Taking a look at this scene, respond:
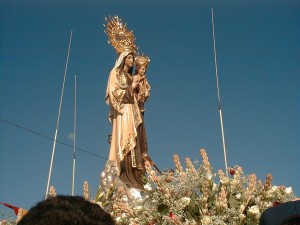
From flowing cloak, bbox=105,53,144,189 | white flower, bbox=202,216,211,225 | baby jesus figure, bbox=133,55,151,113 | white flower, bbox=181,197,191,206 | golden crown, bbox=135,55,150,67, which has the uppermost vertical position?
golden crown, bbox=135,55,150,67

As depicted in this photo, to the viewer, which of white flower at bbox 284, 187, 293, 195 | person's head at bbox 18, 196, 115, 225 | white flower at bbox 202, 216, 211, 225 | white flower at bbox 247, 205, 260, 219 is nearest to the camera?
person's head at bbox 18, 196, 115, 225

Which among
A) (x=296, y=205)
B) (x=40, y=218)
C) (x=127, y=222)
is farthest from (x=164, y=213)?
(x=40, y=218)

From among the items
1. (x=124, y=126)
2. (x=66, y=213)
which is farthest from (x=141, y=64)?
(x=66, y=213)

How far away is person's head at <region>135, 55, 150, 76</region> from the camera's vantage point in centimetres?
1091

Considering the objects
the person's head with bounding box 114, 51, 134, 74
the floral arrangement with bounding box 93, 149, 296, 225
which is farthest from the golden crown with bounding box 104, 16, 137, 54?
the floral arrangement with bounding box 93, 149, 296, 225

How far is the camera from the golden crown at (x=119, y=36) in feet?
35.7

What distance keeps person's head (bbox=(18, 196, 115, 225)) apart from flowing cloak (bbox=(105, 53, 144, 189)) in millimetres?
8696

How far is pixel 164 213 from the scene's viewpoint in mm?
2812

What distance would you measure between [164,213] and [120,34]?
859 centimetres

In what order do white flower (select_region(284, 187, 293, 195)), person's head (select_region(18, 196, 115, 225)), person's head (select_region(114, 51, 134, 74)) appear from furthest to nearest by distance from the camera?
1. person's head (select_region(114, 51, 134, 74))
2. white flower (select_region(284, 187, 293, 195))
3. person's head (select_region(18, 196, 115, 225))

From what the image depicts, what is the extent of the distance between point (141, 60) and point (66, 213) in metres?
10.0

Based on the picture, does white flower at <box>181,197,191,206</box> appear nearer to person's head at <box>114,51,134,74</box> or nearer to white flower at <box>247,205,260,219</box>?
white flower at <box>247,205,260,219</box>

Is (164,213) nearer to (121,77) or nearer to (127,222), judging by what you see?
(127,222)

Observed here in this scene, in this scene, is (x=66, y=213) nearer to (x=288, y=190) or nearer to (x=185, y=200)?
(x=185, y=200)
